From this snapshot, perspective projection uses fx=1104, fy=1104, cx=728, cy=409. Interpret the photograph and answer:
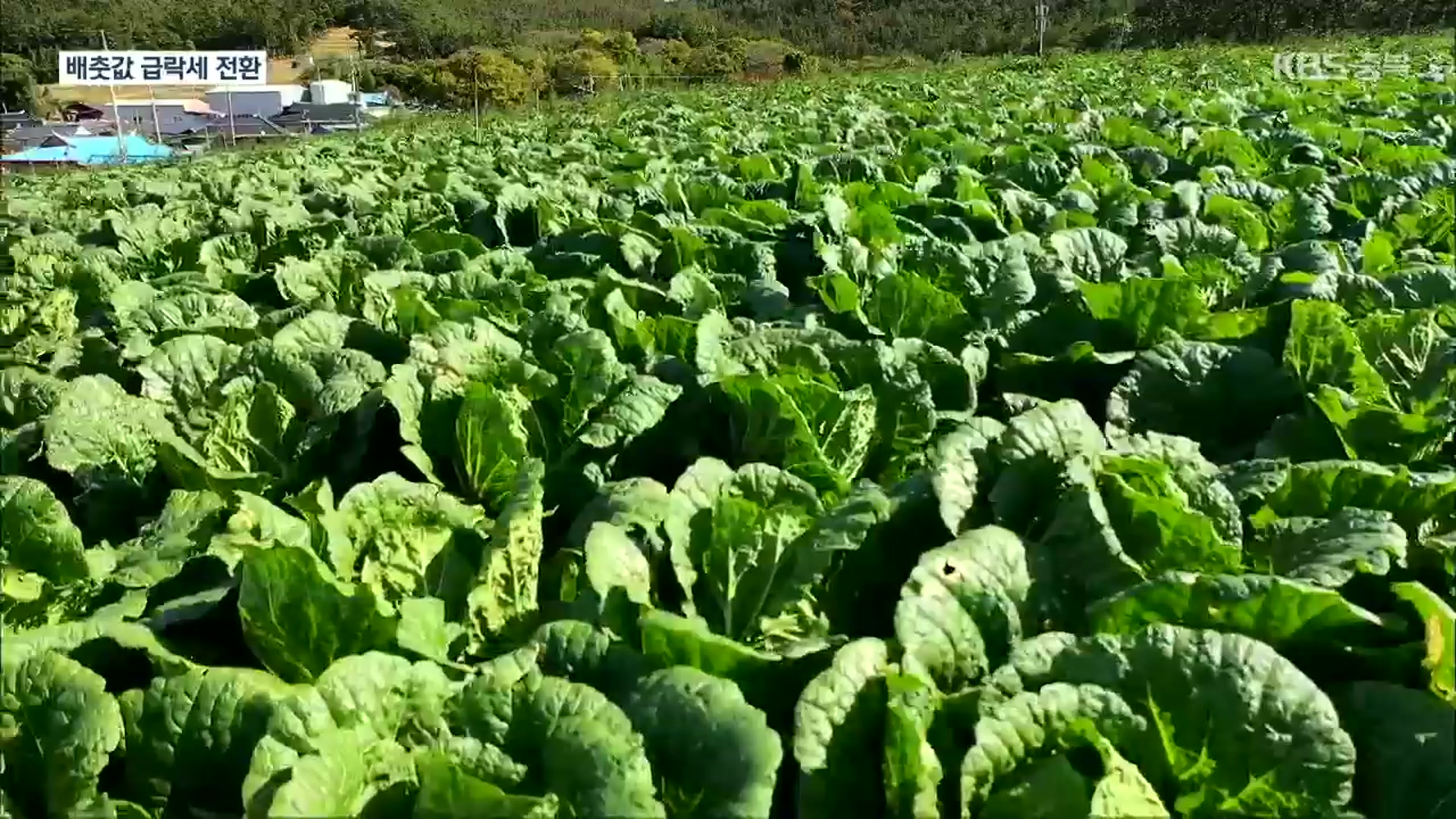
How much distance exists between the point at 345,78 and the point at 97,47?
36.6 meters

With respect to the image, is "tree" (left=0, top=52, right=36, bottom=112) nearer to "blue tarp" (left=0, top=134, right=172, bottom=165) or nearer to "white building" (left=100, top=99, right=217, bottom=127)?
"blue tarp" (left=0, top=134, right=172, bottom=165)

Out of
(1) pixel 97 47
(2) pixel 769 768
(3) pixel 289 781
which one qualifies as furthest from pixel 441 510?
(1) pixel 97 47

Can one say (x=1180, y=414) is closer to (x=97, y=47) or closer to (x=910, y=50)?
(x=97, y=47)

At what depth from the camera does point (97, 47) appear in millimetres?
31062

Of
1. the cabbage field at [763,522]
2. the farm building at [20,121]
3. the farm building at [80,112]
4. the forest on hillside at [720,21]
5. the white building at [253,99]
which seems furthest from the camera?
the farm building at [80,112]

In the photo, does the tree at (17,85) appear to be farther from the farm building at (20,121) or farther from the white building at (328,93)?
the white building at (328,93)

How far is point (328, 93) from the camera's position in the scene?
53.2 meters

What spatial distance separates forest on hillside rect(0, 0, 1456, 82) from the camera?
38.6 m

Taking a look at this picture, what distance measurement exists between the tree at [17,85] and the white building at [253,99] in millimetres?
11116

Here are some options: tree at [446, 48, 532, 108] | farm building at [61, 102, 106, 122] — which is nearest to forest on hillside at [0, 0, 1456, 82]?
farm building at [61, 102, 106, 122]

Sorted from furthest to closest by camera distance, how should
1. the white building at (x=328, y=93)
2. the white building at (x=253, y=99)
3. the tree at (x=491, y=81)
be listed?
1. the white building at (x=253, y=99)
2. the white building at (x=328, y=93)
3. the tree at (x=491, y=81)

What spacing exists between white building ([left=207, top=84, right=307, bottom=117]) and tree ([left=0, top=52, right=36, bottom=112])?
438 inches

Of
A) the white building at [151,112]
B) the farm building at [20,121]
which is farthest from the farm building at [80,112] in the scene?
the farm building at [20,121]

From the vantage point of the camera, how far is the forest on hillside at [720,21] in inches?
1521
